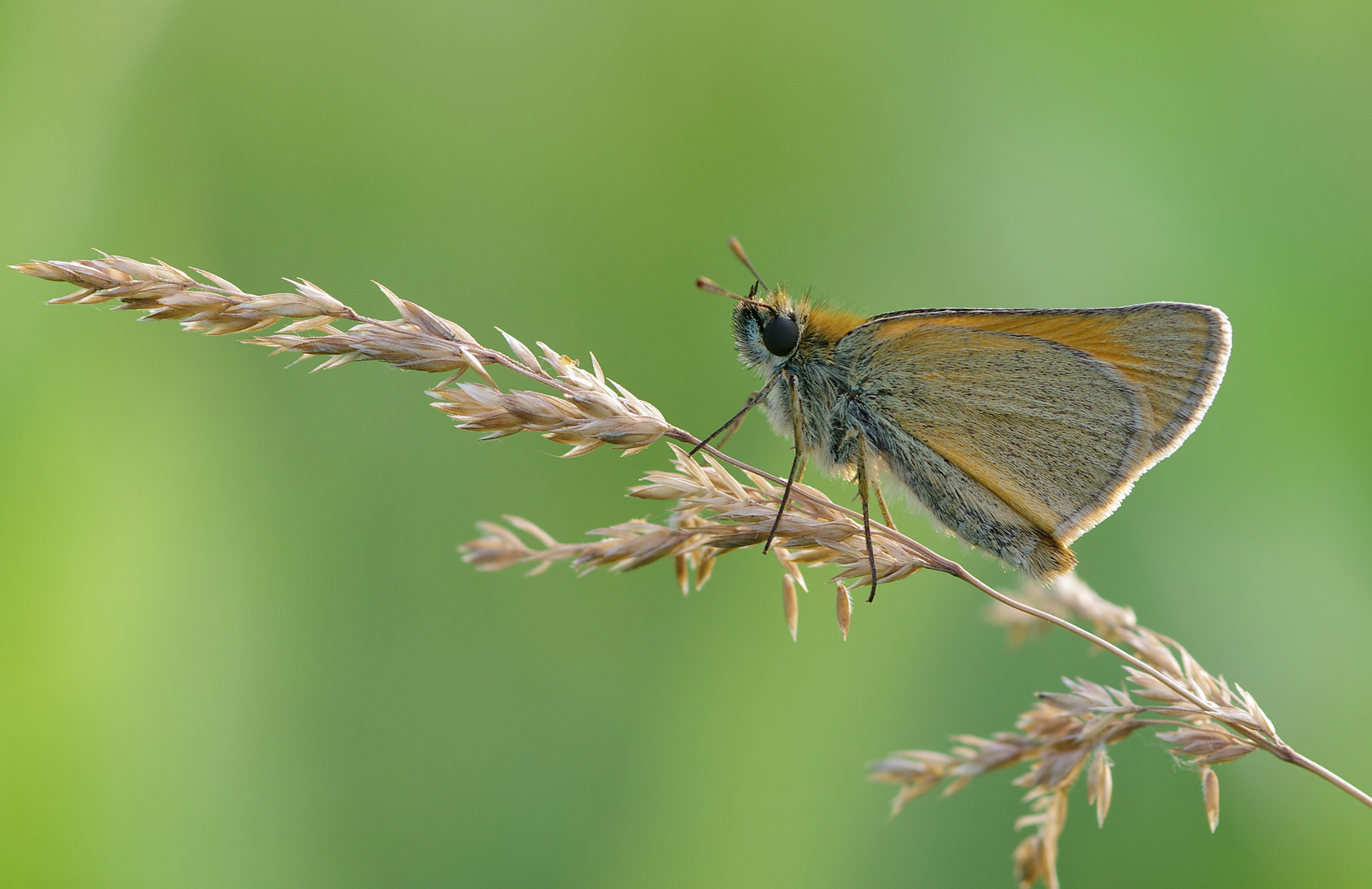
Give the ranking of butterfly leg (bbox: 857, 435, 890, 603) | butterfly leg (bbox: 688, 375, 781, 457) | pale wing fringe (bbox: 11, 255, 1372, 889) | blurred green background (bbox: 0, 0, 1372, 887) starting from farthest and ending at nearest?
blurred green background (bbox: 0, 0, 1372, 887)
butterfly leg (bbox: 688, 375, 781, 457)
butterfly leg (bbox: 857, 435, 890, 603)
pale wing fringe (bbox: 11, 255, 1372, 889)

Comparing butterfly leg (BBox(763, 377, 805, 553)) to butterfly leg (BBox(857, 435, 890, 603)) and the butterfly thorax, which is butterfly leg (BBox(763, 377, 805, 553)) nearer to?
the butterfly thorax

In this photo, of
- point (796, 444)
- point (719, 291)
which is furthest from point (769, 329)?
point (796, 444)

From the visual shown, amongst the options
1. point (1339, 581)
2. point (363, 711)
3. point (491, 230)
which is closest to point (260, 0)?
point (491, 230)

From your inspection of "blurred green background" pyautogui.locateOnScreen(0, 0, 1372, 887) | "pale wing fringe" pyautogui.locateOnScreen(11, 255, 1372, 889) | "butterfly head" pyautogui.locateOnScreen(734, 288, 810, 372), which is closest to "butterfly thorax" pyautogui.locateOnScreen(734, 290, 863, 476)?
"butterfly head" pyautogui.locateOnScreen(734, 288, 810, 372)

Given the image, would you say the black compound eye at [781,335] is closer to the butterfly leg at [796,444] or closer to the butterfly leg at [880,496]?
the butterfly leg at [796,444]

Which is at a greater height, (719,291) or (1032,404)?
(719,291)

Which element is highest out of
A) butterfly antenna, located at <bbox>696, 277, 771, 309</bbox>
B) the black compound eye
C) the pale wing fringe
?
butterfly antenna, located at <bbox>696, 277, 771, 309</bbox>

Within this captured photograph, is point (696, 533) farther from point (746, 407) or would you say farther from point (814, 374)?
point (814, 374)
